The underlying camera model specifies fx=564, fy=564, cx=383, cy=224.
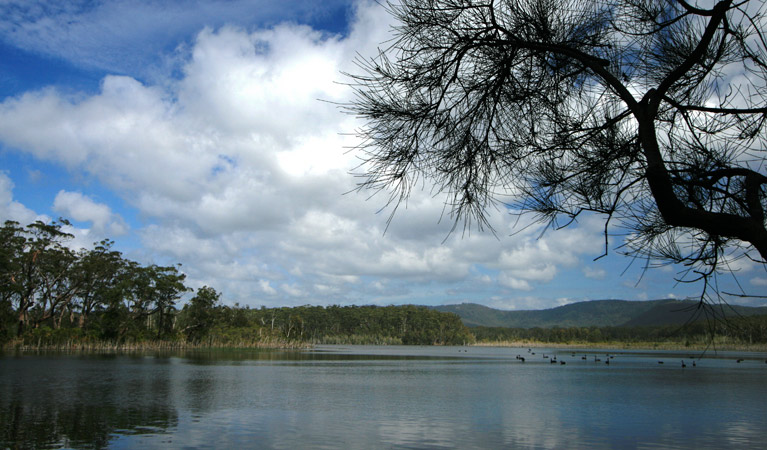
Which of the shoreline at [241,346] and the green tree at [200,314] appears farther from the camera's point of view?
the green tree at [200,314]

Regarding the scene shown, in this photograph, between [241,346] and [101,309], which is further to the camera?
[241,346]

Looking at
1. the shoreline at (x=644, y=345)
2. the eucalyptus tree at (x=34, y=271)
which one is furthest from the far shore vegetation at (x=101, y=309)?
the shoreline at (x=644, y=345)

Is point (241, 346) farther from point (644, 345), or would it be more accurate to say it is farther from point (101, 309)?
point (644, 345)

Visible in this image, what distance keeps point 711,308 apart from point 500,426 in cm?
1308

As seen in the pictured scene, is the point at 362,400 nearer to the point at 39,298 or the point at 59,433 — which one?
the point at 59,433

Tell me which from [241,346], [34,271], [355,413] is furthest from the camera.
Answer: [241,346]

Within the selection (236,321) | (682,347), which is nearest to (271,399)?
(236,321)

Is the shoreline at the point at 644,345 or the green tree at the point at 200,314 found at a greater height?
the green tree at the point at 200,314

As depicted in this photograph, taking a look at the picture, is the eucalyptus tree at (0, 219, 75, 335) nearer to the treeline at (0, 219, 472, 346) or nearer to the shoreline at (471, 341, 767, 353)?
the treeline at (0, 219, 472, 346)

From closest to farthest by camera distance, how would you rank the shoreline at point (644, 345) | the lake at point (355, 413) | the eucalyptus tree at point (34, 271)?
the lake at point (355, 413) < the eucalyptus tree at point (34, 271) < the shoreline at point (644, 345)

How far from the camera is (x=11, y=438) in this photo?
38.1 feet

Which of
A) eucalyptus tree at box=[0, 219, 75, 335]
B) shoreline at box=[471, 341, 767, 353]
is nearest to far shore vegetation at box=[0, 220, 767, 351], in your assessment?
eucalyptus tree at box=[0, 219, 75, 335]

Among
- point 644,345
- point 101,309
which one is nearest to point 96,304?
point 101,309

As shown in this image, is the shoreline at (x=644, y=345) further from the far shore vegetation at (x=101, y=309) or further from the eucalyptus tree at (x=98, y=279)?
the eucalyptus tree at (x=98, y=279)
